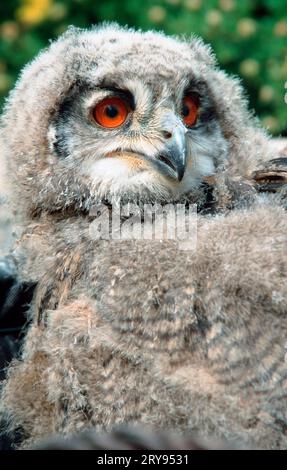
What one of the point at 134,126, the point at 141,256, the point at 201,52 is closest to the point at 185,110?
the point at 134,126

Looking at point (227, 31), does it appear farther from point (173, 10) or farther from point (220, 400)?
point (220, 400)

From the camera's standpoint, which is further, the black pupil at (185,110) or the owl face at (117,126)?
the black pupil at (185,110)

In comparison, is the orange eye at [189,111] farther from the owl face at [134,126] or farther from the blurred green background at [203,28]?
the blurred green background at [203,28]

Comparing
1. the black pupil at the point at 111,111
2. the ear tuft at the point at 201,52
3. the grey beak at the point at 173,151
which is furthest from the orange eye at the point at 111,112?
the ear tuft at the point at 201,52

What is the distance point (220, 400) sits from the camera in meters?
1.54

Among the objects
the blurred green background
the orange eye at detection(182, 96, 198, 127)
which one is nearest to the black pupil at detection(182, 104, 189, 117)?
the orange eye at detection(182, 96, 198, 127)

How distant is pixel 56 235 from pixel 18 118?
1.28ft

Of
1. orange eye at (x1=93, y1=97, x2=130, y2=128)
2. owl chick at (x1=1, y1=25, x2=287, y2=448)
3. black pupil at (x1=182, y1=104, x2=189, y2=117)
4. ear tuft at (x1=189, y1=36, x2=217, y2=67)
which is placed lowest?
owl chick at (x1=1, y1=25, x2=287, y2=448)

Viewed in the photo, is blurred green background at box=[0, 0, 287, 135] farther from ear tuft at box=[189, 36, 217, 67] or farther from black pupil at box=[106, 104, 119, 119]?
black pupil at box=[106, 104, 119, 119]

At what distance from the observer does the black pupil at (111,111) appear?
2031 mm

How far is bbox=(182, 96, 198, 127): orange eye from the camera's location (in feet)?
6.89

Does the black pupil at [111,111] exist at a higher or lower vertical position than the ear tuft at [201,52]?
lower

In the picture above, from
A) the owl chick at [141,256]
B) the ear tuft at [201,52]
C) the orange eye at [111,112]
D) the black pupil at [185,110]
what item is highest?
the ear tuft at [201,52]

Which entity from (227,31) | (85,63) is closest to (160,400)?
(85,63)
